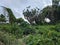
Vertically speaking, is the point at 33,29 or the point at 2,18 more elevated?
the point at 2,18

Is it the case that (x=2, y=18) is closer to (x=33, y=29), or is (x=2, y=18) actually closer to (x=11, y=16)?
(x=11, y=16)

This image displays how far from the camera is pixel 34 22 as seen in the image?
1702 cm

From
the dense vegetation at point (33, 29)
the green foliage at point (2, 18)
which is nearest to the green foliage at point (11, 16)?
the dense vegetation at point (33, 29)

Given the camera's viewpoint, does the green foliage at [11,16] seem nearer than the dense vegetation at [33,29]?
No

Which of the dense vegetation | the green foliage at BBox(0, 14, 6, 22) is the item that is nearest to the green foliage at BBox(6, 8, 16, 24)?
the dense vegetation

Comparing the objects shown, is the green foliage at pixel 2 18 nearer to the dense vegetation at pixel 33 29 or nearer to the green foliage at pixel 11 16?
the dense vegetation at pixel 33 29

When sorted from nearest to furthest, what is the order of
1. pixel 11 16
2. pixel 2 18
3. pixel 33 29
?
1. pixel 33 29
2. pixel 2 18
3. pixel 11 16

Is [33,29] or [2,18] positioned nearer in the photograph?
[33,29]

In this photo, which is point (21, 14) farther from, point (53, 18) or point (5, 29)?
point (5, 29)

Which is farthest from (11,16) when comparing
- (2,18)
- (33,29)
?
(33,29)

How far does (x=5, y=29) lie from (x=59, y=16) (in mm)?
7407

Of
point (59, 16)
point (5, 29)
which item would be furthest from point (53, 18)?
point (5, 29)

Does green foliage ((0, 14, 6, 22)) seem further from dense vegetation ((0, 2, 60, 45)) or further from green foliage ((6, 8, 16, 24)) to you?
green foliage ((6, 8, 16, 24))

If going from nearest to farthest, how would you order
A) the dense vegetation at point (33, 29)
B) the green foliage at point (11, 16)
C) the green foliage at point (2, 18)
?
the dense vegetation at point (33, 29) → the green foliage at point (2, 18) → the green foliage at point (11, 16)
